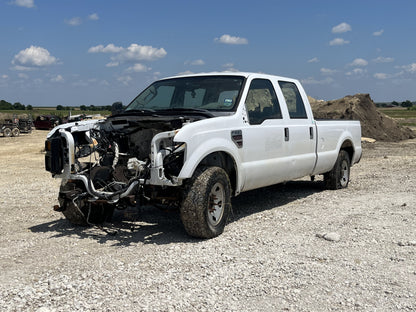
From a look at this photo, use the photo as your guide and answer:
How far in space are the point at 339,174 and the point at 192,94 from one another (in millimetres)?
3885

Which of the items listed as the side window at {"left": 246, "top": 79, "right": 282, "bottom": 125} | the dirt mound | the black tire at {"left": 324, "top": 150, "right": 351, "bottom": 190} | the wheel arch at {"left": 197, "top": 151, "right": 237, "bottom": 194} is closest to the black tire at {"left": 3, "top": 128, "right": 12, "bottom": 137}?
the dirt mound

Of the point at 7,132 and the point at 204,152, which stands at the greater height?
the point at 204,152

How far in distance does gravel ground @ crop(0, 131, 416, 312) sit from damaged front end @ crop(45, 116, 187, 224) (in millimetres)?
362

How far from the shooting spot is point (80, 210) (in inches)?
251

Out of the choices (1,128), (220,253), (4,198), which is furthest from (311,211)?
(1,128)

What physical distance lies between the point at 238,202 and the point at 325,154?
1814 millimetres

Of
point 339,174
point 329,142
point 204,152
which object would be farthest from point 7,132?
point 204,152

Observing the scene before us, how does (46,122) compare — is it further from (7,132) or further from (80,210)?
(80,210)

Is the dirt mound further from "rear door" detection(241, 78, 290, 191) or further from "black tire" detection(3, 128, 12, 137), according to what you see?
"black tire" detection(3, 128, 12, 137)

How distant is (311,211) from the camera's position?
7.59m

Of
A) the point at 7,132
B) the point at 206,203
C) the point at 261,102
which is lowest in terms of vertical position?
the point at 206,203

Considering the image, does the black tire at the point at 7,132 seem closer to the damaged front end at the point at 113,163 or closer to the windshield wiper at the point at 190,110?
the damaged front end at the point at 113,163

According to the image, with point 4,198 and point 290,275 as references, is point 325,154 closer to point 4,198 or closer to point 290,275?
point 290,275

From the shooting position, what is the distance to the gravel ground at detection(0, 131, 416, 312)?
4035mm
